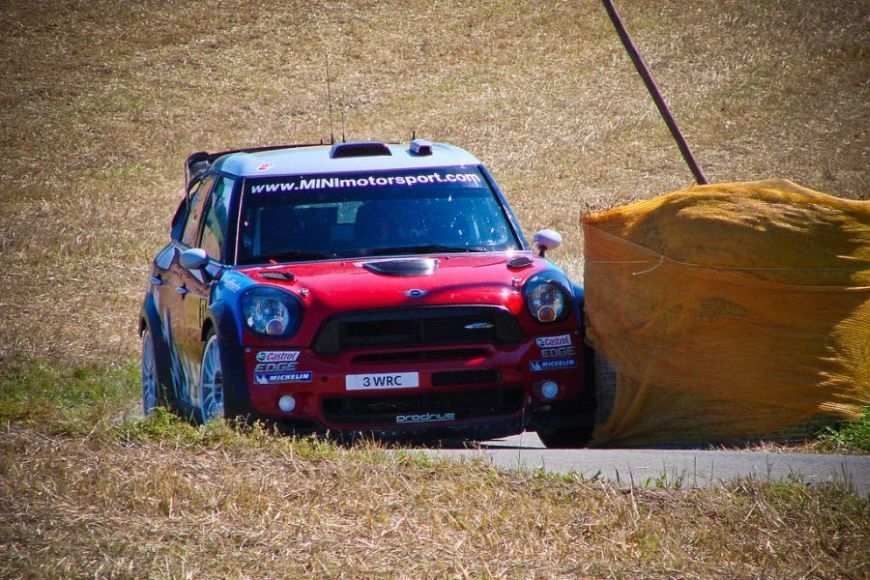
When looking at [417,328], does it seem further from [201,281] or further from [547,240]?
[201,281]

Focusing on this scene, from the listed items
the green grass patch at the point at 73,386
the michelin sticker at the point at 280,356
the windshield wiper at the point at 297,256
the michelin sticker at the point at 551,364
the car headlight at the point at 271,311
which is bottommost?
the green grass patch at the point at 73,386

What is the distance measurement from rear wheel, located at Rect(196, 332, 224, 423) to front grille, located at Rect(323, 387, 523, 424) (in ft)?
2.13

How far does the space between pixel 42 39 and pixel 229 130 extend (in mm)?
10705

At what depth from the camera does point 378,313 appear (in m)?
8.45

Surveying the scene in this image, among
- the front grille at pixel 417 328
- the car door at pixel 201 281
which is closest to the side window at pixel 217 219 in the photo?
the car door at pixel 201 281

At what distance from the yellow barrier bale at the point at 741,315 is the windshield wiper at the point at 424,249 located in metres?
1.17

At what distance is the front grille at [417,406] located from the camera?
8500mm

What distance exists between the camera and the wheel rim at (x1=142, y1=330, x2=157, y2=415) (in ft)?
35.0

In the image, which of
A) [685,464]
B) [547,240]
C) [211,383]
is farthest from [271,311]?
[685,464]

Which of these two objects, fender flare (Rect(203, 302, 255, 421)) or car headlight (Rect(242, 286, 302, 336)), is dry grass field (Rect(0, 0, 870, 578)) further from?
car headlight (Rect(242, 286, 302, 336))

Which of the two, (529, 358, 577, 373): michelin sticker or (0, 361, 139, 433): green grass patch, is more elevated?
(529, 358, 577, 373): michelin sticker

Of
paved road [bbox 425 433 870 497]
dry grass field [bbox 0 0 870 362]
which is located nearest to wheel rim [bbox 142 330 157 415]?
paved road [bbox 425 433 870 497]

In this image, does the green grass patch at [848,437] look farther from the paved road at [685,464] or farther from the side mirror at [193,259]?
the side mirror at [193,259]

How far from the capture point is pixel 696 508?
6.28 metres
